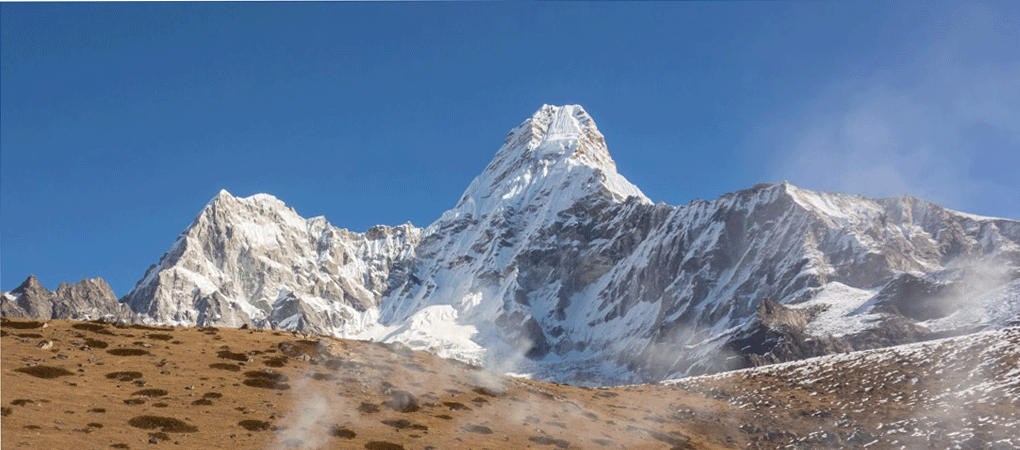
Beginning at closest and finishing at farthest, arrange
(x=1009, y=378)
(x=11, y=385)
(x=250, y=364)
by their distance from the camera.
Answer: (x=11, y=385)
(x=250, y=364)
(x=1009, y=378)

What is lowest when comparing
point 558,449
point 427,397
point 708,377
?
point 558,449

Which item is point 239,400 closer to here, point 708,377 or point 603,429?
point 603,429

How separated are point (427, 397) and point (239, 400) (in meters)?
20.1

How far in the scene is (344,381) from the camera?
8681 centimetres

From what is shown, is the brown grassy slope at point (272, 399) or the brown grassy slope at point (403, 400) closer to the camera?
the brown grassy slope at point (272, 399)

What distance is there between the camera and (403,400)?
84.8 m

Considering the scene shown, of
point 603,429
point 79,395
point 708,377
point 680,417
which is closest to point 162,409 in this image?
point 79,395

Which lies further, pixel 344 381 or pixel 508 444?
pixel 344 381

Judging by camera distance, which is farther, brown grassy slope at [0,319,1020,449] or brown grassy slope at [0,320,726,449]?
brown grassy slope at [0,319,1020,449]

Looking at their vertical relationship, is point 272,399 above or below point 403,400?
below

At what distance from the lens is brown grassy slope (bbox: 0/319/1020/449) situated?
67812 mm

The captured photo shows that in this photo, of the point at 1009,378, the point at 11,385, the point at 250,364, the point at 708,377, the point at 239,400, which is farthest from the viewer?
the point at 708,377

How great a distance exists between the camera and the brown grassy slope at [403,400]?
6781 centimetres

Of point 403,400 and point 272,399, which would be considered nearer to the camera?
point 272,399
